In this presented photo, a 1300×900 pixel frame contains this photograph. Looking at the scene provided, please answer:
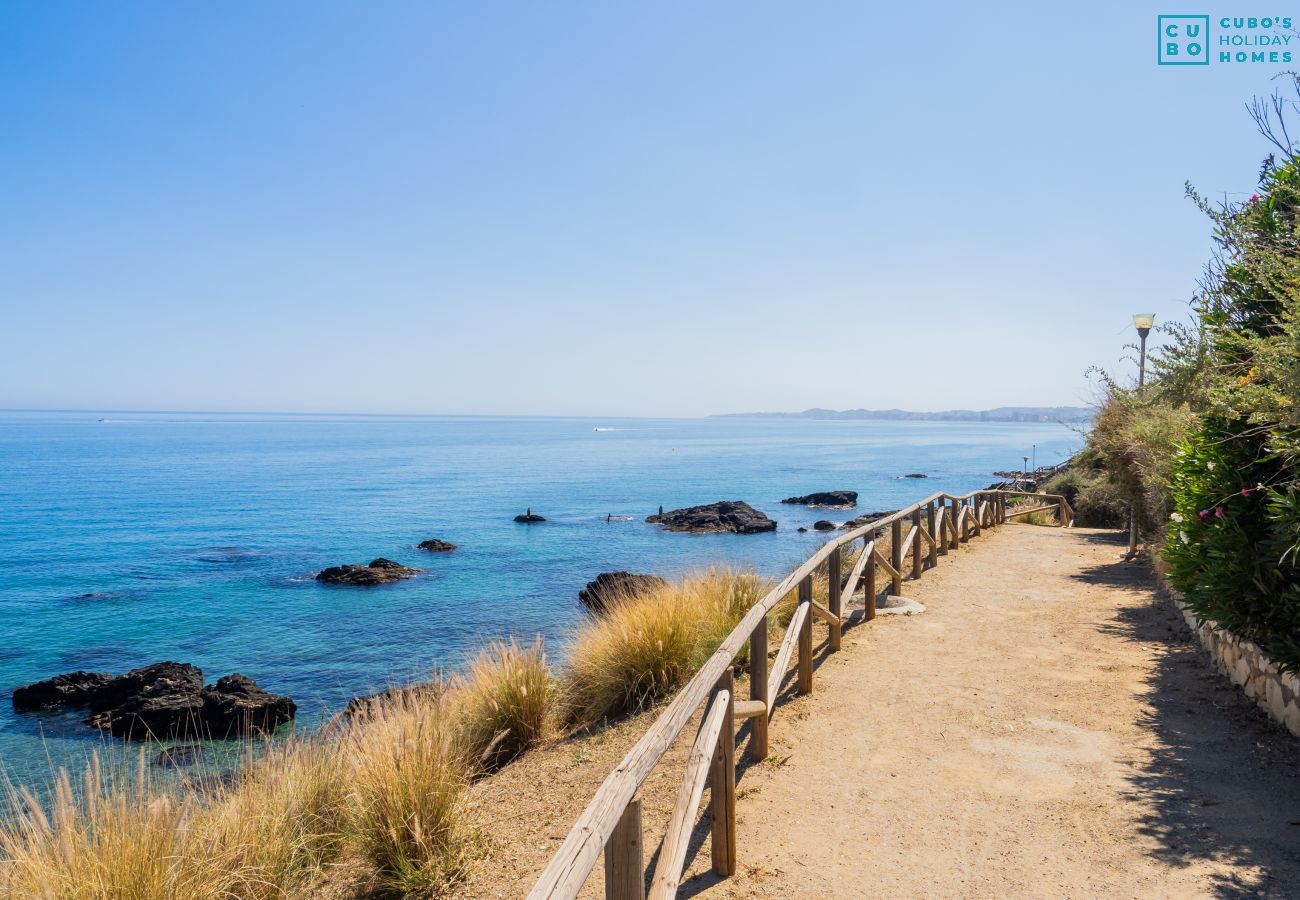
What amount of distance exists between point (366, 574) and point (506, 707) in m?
22.2

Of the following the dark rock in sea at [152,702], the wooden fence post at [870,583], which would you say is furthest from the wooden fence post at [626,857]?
the dark rock in sea at [152,702]

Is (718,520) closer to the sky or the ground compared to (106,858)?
closer to the ground

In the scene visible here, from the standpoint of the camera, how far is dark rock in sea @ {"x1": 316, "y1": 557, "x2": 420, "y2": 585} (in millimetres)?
27297

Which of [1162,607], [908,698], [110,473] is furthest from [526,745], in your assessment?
[110,473]

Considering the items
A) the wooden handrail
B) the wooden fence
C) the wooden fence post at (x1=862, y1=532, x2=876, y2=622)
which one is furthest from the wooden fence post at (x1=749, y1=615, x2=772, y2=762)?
the wooden fence post at (x1=862, y1=532, x2=876, y2=622)

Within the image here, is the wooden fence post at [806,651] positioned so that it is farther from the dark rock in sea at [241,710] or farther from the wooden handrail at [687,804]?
the dark rock in sea at [241,710]

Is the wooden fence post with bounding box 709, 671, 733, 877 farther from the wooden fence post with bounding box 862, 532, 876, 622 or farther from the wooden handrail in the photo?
the wooden fence post with bounding box 862, 532, 876, 622

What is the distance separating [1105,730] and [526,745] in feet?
15.6

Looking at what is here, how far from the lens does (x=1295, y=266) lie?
461 centimetres

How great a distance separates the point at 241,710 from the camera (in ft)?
46.0

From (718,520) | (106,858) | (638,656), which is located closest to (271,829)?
(106,858)

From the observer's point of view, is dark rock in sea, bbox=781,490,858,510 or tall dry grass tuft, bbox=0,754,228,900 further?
dark rock in sea, bbox=781,490,858,510

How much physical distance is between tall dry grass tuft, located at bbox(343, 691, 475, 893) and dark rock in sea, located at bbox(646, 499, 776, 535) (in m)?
35.3

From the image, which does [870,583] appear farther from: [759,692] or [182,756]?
[182,756]
